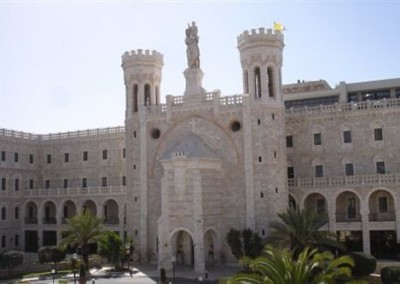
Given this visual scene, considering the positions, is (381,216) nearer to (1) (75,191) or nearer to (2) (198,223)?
(2) (198,223)

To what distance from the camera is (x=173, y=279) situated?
36.5 metres

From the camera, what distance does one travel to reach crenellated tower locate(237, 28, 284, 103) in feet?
140

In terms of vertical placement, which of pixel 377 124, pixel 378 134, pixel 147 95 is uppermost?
pixel 147 95

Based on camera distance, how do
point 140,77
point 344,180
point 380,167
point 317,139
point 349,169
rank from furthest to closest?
point 140,77
point 317,139
point 349,169
point 380,167
point 344,180

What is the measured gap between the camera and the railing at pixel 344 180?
41375 mm

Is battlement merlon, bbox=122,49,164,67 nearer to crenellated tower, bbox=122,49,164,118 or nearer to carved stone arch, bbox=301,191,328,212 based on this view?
crenellated tower, bbox=122,49,164,118

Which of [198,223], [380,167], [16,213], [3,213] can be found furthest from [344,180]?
[16,213]

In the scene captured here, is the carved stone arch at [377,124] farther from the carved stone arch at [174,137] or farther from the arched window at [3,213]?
the arched window at [3,213]

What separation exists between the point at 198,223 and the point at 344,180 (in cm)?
1304

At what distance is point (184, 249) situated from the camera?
43188 mm

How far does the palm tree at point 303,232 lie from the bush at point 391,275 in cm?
483

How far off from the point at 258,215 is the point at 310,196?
6914 millimetres

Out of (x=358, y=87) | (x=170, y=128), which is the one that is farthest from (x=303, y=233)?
(x=358, y=87)

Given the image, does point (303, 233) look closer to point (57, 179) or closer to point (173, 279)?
point (173, 279)
